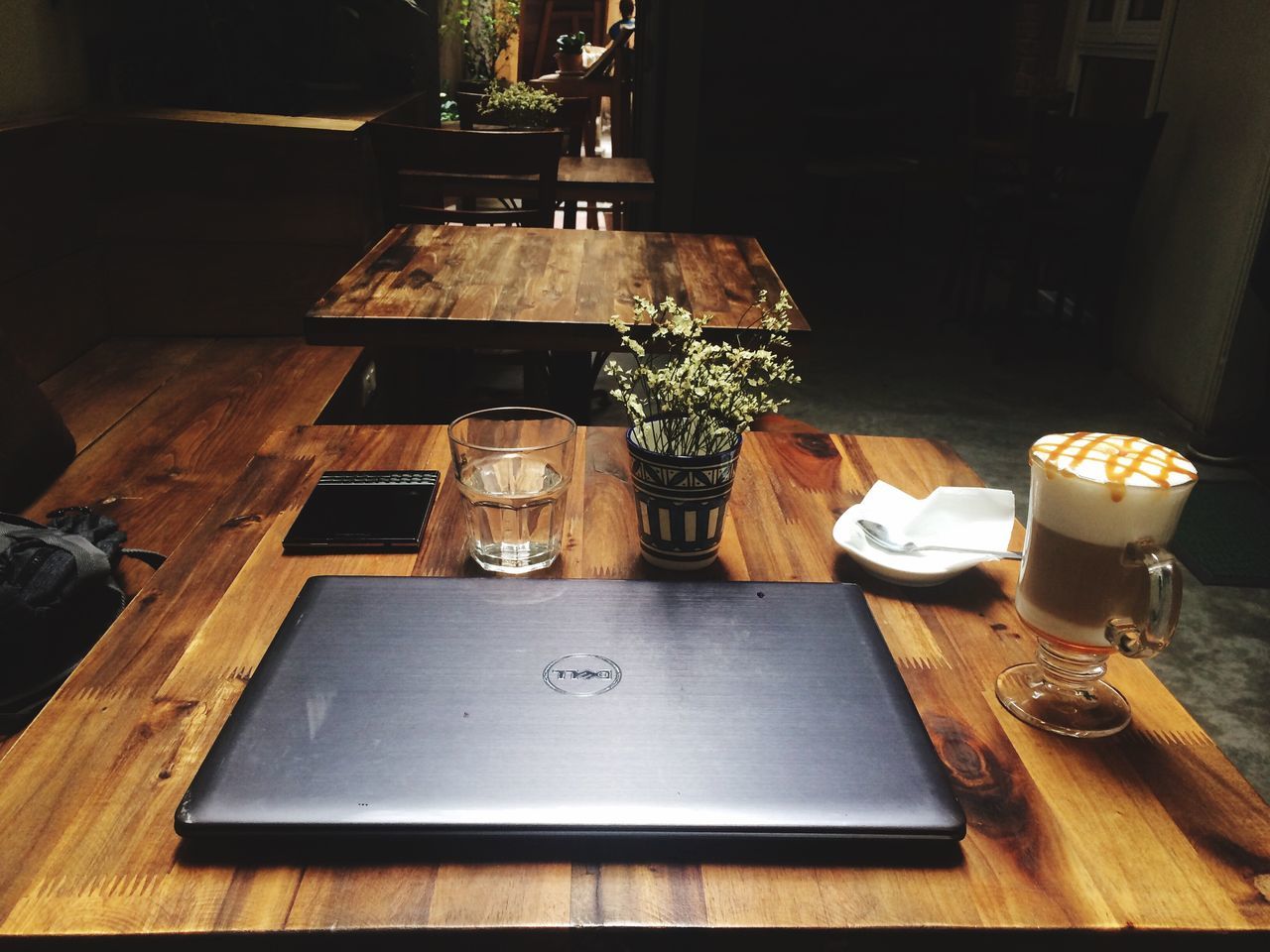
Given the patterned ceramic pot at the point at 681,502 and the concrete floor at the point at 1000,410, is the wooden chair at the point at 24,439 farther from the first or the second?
the concrete floor at the point at 1000,410

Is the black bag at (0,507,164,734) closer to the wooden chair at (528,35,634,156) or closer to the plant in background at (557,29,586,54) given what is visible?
the wooden chair at (528,35,634,156)

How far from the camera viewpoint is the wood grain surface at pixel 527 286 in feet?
5.40

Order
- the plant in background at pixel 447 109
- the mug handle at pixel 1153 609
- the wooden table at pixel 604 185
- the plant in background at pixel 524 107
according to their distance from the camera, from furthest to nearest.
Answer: the plant in background at pixel 447 109 → the plant in background at pixel 524 107 → the wooden table at pixel 604 185 → the mug handle at pixel 1153 609

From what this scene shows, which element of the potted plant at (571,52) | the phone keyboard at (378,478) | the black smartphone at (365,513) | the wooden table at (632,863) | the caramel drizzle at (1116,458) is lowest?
the wooden table at (632,863)

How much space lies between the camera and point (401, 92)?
421 centimetres

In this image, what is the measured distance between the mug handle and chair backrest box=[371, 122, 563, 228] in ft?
6.39

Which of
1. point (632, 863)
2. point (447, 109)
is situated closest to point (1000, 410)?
point (632, 863)

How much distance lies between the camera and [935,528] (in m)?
1.00

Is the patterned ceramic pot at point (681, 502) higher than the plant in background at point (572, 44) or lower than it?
lower

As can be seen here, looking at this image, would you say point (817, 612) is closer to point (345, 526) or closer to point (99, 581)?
point (345, 526)

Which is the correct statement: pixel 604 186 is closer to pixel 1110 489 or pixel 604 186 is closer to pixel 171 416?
pixel 171 416

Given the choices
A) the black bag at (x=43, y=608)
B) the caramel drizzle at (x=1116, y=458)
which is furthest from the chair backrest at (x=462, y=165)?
the caramel drizzle at (x=1116, y=458)

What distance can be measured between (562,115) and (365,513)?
3482 mm

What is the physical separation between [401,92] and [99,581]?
3.48m
